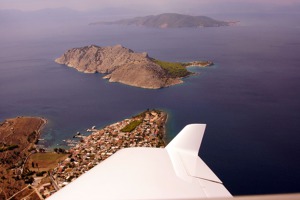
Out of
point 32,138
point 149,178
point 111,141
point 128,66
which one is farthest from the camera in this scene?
point 128,66

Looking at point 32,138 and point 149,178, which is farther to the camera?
point 32,138

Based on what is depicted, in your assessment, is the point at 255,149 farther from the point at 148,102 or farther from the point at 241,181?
the point at 148,102

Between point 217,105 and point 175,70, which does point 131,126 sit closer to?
point 217,105

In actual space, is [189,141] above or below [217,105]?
above

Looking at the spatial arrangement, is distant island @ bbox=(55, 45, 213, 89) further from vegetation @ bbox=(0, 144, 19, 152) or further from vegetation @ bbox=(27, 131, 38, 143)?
vegetation @ bbox=(0, 144, 19, 152)

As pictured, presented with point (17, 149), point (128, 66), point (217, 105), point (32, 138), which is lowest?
point (17, 149)

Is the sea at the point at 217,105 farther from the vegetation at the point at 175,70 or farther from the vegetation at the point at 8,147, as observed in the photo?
the vegetation at the point at 8,147

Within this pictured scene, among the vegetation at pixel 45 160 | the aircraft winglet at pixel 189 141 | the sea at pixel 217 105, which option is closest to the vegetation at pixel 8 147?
the sea at pixel 217 105

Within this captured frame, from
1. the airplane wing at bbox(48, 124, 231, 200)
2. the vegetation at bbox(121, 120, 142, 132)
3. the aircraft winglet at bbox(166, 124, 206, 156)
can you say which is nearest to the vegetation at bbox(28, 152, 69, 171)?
the vegetation at bbox(121, 120, 142, 132)

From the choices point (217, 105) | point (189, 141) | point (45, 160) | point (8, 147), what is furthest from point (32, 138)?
point (189, 141)
